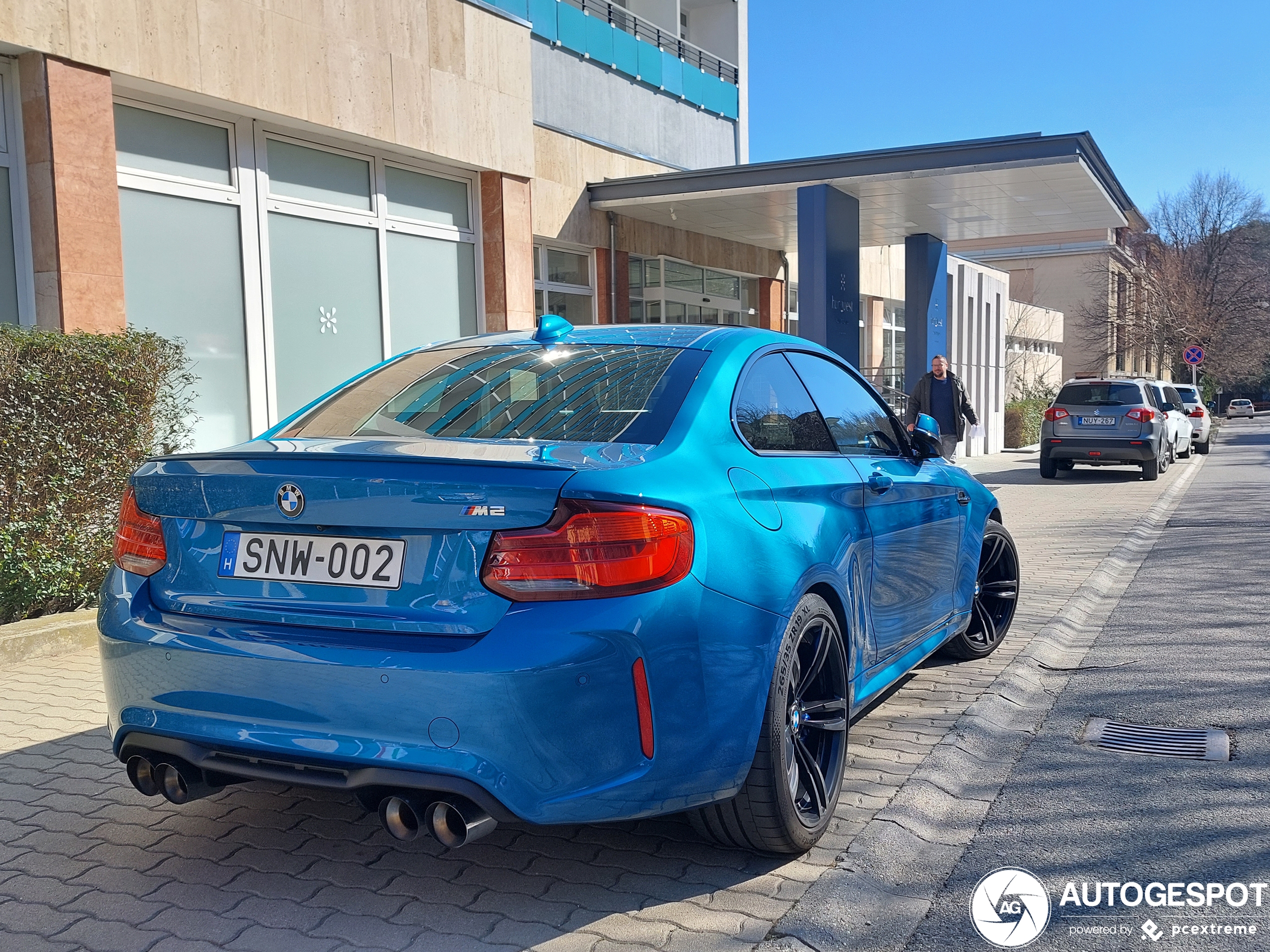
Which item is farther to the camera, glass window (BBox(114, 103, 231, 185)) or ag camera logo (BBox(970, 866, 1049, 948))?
glass window (BBox(114, 103, 231, 185))

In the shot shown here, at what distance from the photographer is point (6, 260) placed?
8.27 meters

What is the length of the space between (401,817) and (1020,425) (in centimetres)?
2855

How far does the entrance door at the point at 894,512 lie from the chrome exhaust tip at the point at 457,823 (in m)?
1.80

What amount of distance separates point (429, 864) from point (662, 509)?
1.41 metres

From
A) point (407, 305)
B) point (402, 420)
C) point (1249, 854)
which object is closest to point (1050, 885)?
point (1249, 854)

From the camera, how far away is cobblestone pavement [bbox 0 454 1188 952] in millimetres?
2953

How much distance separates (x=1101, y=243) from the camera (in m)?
64.9

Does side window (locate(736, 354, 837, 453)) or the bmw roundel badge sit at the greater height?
side window (locate(736, 354, 837, 453))

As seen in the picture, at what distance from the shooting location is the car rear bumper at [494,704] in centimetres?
266

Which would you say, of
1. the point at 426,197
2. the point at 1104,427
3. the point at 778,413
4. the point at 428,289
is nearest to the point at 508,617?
the point at 778,413

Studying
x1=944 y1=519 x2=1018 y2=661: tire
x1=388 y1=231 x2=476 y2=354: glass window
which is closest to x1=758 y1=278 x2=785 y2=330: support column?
x1=388 y1=231 x2=476 y2=354: glass window

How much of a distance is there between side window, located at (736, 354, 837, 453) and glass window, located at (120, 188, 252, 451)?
251 inches

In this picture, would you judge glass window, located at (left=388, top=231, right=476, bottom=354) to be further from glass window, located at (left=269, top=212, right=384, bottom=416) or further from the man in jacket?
the man in jacket

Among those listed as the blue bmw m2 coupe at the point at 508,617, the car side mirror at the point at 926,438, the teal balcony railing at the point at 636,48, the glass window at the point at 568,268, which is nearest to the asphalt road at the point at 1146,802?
the blue bmw m2 coupe at the point at 508,617
